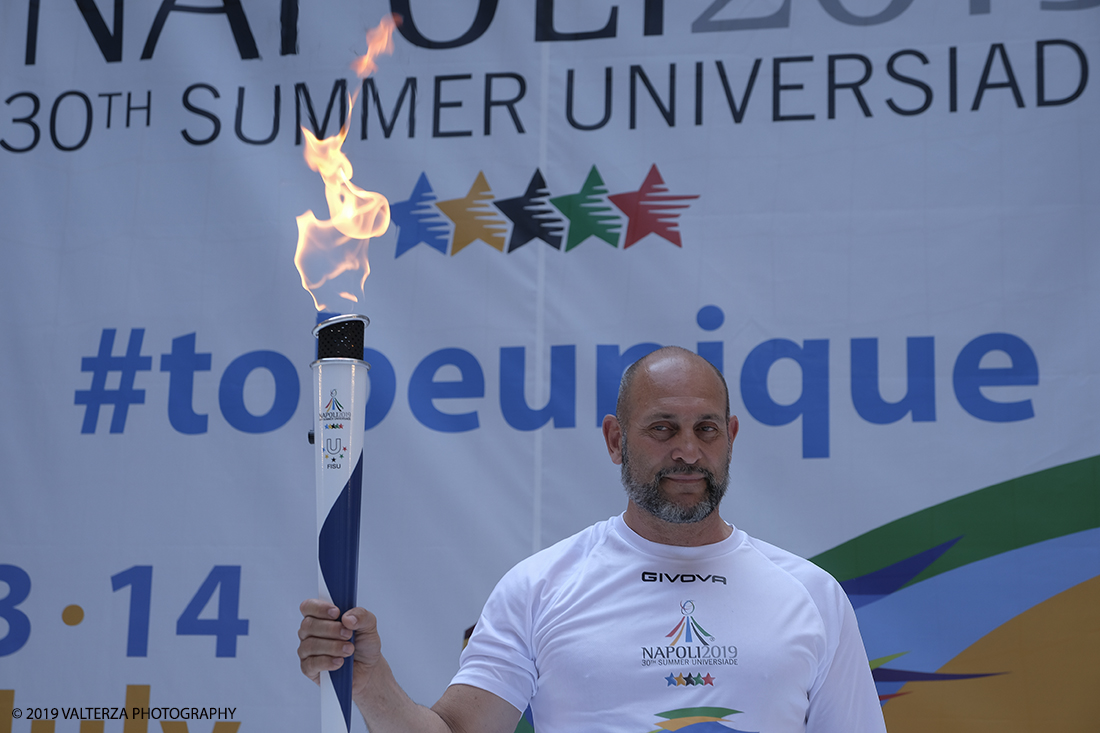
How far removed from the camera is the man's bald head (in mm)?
1839

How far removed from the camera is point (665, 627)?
5.61ft

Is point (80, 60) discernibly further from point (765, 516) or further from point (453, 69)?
point (765, 516)

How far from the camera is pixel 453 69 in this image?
2.90 meters

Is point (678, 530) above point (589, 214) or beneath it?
beneath

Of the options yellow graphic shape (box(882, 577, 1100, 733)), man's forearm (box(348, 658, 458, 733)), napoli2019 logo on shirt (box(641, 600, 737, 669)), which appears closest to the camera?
man's forearm (box(348, 658, 458, 733))

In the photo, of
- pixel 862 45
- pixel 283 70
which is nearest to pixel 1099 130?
pixel 862 45

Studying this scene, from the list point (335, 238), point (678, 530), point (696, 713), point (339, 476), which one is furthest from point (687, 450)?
point (335, 238)

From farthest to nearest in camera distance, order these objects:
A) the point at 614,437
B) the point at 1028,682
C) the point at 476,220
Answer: the point at 476,220, the point at 1028,682, the point at 614,437

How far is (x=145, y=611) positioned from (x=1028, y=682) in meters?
2.21

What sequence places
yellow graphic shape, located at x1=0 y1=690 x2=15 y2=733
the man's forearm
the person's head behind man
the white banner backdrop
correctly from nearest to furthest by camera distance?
the man's forearm → the person's head behind man → the white banner backdrop → yellow graphic shape, located at x1=0 y1=690 x2=15 y2=733

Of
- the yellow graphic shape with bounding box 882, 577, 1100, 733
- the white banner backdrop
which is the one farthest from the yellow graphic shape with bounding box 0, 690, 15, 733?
the yellow graphic shape with bounding box 882, 577, 1100, 733

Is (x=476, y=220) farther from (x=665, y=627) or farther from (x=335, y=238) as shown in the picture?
(x=665, y=627)

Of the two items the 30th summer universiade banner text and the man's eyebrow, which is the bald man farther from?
the 30th summer universiade banner text

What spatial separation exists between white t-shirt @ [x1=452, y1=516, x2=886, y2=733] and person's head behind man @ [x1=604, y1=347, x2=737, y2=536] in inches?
3.4
